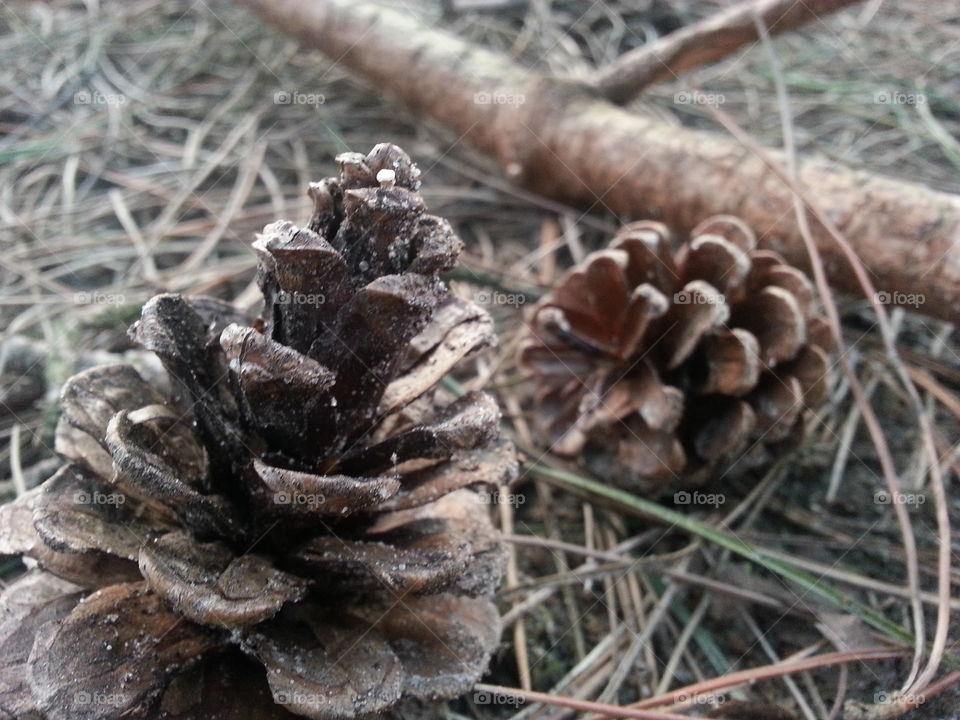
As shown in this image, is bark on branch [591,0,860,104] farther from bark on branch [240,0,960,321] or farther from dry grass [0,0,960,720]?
dry grass [0,0,960,720]

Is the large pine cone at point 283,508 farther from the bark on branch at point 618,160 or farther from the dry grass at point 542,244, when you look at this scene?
the bark on branch at point 618,160

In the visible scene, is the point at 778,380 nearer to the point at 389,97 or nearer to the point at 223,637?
the point at 223,637

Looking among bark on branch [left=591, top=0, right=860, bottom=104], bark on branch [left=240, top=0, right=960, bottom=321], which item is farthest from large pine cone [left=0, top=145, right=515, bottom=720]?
bark on branch [left=591, top=0, right=860, bottom=104]

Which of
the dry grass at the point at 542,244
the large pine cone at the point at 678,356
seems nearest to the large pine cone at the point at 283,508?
the dry grass at the point at 542,244

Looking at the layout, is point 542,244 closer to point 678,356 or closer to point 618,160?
point 618,160

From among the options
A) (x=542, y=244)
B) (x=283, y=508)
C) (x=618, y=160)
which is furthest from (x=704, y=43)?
(x=283, y=508)

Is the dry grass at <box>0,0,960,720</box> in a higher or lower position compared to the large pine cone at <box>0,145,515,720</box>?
lower
